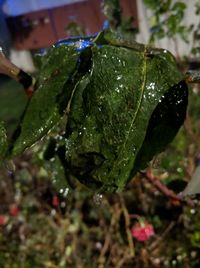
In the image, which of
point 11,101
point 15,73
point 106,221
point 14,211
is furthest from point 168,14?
point 11,101

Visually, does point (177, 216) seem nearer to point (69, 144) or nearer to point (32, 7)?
point (69, 144)

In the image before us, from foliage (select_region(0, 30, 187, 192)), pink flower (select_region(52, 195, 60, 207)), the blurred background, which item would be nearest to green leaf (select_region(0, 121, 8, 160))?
Answer: foliage (select_region(0, 30, 187, 192))

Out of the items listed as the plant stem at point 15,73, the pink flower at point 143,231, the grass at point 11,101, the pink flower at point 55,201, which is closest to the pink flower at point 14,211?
the pink flower at point 55,201

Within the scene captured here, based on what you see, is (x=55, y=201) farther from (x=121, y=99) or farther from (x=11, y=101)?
(x=11, y=101)

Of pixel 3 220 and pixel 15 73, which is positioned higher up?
pixel 15 73

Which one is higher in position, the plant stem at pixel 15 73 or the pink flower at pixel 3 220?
the plant stem at pixel 15 73

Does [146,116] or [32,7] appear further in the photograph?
[32,7]

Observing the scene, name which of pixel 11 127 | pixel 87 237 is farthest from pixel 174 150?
pixel 11 127

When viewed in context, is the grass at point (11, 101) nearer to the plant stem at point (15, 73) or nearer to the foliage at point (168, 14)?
the foliage at point (168, 14)
